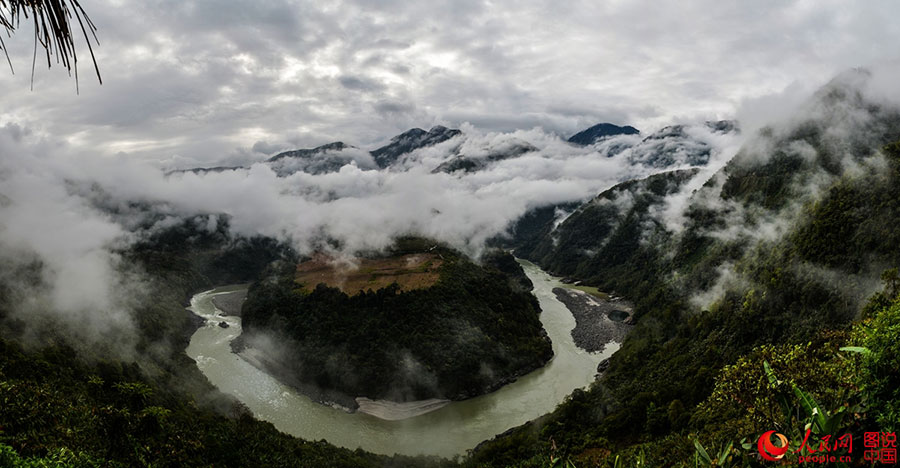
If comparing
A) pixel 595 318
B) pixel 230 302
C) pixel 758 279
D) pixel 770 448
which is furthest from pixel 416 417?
pixel 230 302

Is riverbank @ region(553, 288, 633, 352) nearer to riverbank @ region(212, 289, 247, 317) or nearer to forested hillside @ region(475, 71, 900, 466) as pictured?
forested hillside @ region(475, 71, 900, 466)

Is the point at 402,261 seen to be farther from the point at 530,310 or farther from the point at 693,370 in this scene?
the point at 693,370

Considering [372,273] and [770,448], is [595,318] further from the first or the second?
[770,448]

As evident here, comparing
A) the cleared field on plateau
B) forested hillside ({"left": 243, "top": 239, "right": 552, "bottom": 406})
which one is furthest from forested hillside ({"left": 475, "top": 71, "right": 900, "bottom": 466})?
the cleared field on plateau

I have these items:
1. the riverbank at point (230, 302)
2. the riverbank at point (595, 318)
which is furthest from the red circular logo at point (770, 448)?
the riverbank at point (230, 302)

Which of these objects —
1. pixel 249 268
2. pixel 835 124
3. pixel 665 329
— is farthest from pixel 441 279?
pixel 249 268

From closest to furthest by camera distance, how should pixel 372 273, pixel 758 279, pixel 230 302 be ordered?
pixel 758 279, pixel 372 273, pixel 230 302
